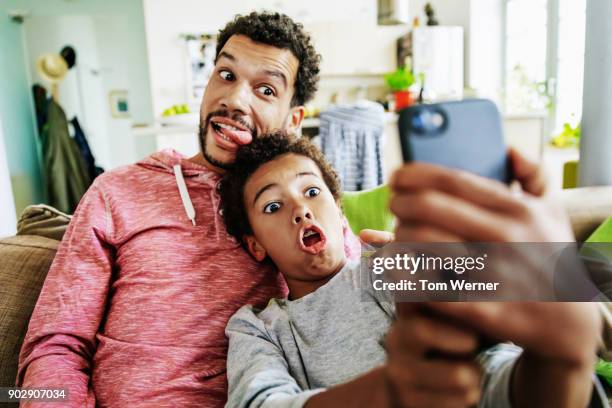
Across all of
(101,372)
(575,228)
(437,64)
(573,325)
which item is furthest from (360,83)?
(573,325)

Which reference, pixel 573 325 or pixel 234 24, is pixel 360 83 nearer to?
pixel 234 24

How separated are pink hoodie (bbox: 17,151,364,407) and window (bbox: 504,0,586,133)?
5.40 feet

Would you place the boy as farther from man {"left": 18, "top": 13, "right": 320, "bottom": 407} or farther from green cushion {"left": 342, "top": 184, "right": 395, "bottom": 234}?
green cushion {"left": 342, "top": 184, "right": 395, "bottom": 234}

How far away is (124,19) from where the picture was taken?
4.24m

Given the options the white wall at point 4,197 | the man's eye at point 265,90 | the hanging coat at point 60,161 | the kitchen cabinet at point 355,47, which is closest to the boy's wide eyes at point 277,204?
the man's eye at point 265,90

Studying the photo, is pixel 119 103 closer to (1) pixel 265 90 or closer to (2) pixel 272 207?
(1) pixel 265 90

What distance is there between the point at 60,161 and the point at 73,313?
3.46 metres

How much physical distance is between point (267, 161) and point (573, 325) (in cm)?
57

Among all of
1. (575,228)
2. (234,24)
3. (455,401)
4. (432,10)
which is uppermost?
(432,10)

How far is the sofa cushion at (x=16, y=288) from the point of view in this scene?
0.78 meters

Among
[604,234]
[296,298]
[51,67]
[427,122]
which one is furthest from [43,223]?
[51,67]

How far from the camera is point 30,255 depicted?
2.88 feet

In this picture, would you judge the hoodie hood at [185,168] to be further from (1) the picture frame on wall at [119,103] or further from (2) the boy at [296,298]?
(1) the picture frame on wall at [119,103]

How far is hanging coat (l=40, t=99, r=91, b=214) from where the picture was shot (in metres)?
3.71
